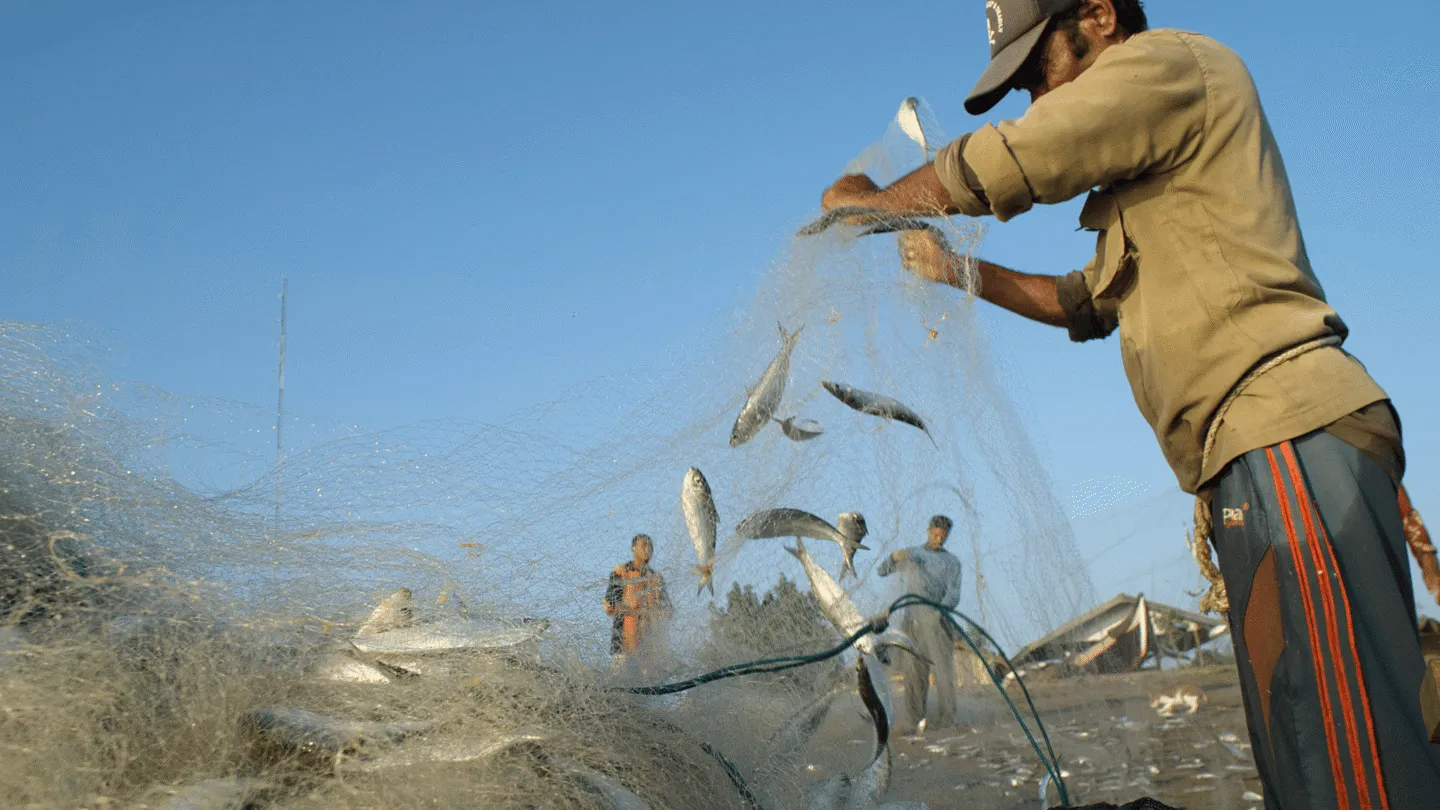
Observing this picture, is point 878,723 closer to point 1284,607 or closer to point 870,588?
point 870,588

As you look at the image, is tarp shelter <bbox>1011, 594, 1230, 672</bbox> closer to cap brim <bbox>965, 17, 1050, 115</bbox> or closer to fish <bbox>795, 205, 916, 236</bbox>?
fish <bbox>795, 205, 916, 236</bbox>

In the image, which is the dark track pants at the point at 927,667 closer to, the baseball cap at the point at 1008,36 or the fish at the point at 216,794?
the baseball cap at the point at 1008,36

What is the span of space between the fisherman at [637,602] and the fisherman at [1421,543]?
164 centimetres

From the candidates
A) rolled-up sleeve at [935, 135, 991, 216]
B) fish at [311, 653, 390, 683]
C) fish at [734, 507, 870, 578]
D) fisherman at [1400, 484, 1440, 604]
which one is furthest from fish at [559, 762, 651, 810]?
fisherman at [1400, 484, 1440, 604]

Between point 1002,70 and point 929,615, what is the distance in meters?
1.81

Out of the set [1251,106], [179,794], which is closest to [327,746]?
[179,794]

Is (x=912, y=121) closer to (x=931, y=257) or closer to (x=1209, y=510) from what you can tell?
(x=931, y=257)

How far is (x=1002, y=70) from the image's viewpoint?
2139mm

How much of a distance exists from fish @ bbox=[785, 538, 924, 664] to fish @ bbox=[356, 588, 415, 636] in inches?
44.0

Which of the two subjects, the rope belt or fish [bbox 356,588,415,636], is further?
fish [bbox 356,588,415,636]

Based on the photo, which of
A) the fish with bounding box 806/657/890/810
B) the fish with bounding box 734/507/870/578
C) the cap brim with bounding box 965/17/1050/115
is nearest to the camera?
the cap brim with bounding box 965/17/1050/115

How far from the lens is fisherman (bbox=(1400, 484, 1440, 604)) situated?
174 cm

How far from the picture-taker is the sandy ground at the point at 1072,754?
301 centimetres

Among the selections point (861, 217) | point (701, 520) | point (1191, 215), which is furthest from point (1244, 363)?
point (701, 520)
